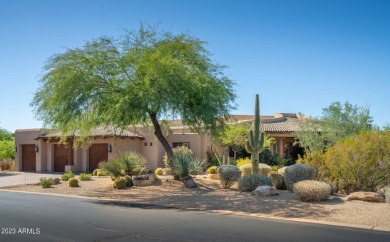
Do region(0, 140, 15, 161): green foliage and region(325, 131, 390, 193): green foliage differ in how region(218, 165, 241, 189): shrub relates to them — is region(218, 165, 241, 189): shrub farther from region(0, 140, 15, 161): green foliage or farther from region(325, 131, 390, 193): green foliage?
region(0, 140, 15, 161): green foliage

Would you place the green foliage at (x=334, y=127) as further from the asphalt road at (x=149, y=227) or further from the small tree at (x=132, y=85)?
the asphalt road at (x=149, y=227)

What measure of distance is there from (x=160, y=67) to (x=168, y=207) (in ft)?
20.8

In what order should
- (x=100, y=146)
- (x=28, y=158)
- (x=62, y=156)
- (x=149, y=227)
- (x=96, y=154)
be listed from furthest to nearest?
(x=28, y=158)
(x=62, y=156)
(x=96, y=154)
(x=100, y=146)
(x=149, y=227)

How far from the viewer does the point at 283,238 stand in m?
9.03

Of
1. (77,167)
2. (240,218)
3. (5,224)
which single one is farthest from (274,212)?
(77,167)

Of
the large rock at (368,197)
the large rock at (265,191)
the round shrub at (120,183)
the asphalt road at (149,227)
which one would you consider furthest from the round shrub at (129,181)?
the large rock at (368,197)

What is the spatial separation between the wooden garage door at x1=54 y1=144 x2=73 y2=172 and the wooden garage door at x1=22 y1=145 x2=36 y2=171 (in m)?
2.56

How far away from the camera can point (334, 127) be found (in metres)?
29.5

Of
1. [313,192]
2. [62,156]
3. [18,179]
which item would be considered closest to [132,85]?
[313,192]

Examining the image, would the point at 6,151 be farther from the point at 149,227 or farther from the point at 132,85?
the point at 149,227

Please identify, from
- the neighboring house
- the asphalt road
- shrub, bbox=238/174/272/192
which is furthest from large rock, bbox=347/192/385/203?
the neighboring house

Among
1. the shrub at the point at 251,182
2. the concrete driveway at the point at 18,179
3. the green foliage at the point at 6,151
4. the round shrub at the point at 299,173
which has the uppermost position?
the green foliage at the point at 6,151

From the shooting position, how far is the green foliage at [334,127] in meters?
28.7

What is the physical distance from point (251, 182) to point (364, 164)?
4.54 metres
